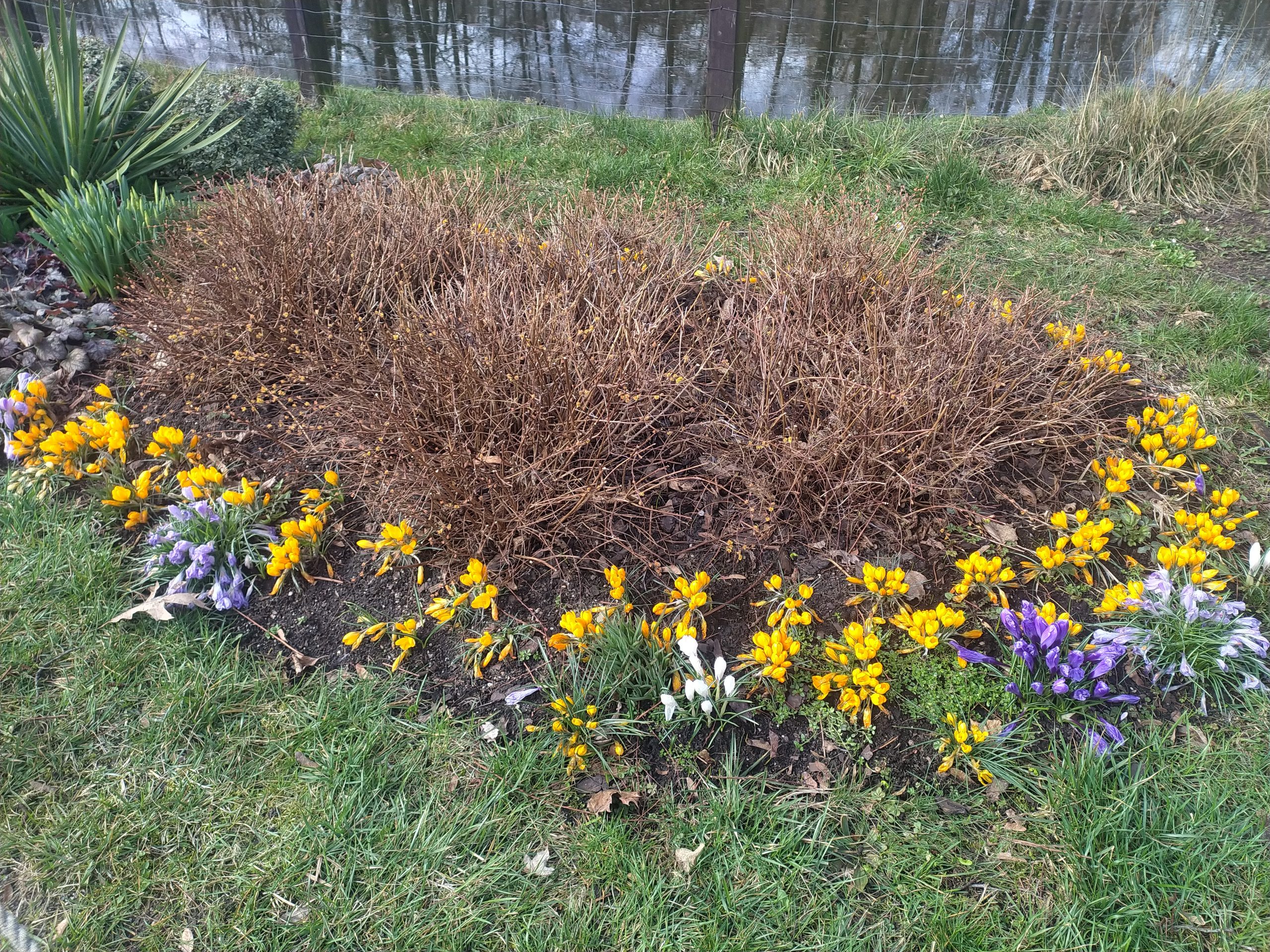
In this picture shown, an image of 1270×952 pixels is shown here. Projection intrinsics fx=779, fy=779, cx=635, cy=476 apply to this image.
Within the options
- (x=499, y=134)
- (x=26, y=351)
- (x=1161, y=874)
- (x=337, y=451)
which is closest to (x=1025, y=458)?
(x=1161, y=874)

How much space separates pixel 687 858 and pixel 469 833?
55 centimetres

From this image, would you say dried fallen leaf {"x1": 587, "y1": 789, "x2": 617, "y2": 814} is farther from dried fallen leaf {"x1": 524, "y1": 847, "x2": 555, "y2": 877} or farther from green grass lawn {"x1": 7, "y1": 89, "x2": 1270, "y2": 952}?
dried fallen leaf {"x1": 524, "y1": 847, "x2": 555, "y2": 877}

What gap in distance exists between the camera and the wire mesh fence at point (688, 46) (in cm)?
866

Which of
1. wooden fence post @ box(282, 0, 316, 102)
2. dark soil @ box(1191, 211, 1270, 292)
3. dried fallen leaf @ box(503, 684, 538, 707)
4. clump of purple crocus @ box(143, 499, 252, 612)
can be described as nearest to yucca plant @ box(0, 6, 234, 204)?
wooden fence post @ box(282, 0, 316, 102)

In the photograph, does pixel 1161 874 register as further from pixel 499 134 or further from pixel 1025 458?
pixel 499 134

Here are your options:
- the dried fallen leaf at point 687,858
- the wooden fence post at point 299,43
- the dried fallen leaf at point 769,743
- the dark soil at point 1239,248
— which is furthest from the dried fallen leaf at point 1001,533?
the wooden fence post at point 299,43

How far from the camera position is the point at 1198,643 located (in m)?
2.23

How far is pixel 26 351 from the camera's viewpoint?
3.50 meters

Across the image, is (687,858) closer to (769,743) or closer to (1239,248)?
(769,743)

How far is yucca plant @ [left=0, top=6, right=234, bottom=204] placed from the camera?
4258mm

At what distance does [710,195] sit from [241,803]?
4505mm

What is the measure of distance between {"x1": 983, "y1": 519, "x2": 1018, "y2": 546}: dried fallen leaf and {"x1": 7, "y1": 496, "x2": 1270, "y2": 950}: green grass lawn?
2.31ft

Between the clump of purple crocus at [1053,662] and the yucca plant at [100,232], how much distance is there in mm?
4093

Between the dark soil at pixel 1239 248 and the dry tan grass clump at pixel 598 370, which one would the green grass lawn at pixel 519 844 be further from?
the dark soil at pixel 1239 248
